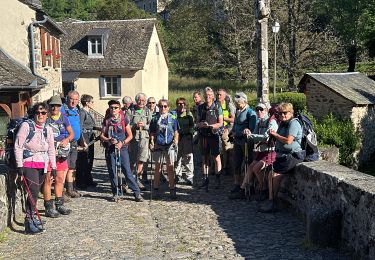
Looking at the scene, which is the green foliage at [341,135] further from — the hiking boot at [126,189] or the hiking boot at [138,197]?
the hiking boot at [138,197]

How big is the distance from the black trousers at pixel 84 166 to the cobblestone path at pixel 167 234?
1093mm

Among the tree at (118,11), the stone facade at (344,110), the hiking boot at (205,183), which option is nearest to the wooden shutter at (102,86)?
the stone facade at (344,110)

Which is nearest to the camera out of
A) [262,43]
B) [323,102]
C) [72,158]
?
[72,158]

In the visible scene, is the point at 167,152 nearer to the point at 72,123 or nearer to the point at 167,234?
the point at 72,123

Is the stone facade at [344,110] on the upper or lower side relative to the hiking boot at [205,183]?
upper

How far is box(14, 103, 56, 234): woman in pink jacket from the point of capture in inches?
244

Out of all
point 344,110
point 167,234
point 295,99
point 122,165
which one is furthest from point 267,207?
point 295,99

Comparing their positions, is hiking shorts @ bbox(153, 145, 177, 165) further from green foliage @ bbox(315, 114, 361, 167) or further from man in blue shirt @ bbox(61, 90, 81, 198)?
green foliage @ bbox(315, 114, 361, 167)

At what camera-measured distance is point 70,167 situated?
25.8 ft

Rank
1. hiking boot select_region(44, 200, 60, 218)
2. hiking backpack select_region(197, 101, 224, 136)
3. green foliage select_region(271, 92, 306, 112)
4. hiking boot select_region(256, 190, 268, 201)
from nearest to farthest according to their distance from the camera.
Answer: hiking boot select_region(44, 200, 60, 218)
hiking boot select_region(256, 190, 268, 201)
hiking backpack select_region(197, 101, 224, 136)
green foliage select_region(271, 92, 306, 112)

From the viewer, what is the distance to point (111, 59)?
2878 cm

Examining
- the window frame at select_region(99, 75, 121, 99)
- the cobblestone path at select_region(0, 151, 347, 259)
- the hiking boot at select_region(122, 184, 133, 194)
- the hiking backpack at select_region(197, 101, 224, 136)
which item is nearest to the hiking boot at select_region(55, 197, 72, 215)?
the cobblestone path at select_region(0, 151, 347, 259)

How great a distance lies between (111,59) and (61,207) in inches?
881

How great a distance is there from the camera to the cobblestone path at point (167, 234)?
5504 millimetres
